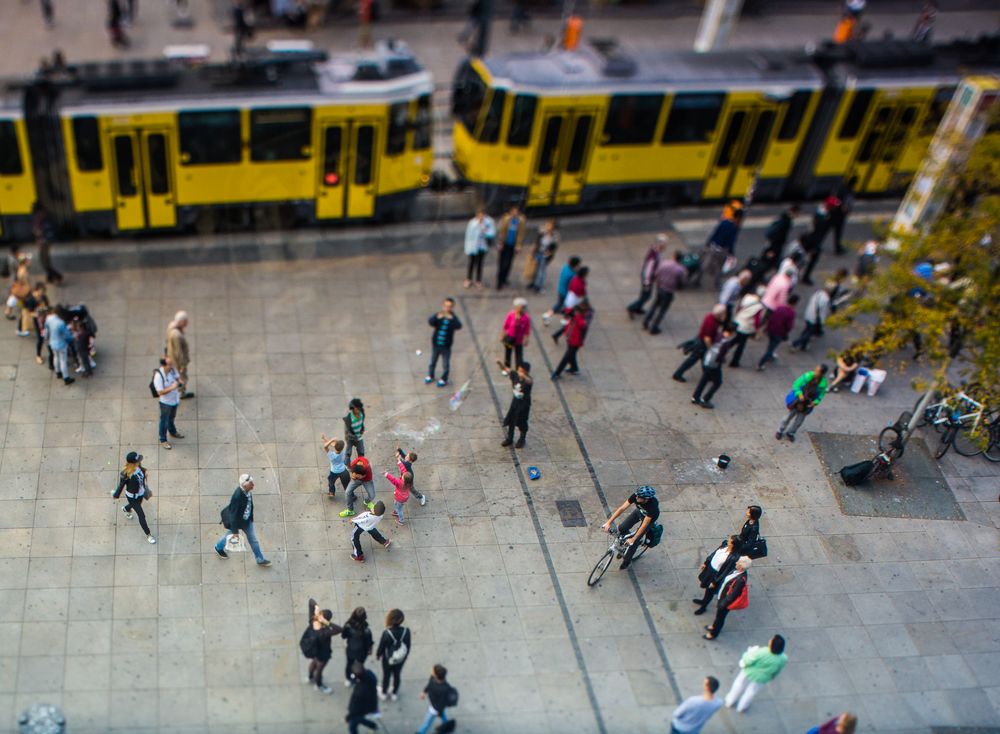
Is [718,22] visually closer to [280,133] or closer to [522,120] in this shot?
[522,120]

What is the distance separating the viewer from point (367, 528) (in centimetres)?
1309

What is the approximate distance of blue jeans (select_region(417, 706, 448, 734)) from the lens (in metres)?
11.2

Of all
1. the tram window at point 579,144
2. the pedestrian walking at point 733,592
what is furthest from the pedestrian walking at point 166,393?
the tram window at point 579,144

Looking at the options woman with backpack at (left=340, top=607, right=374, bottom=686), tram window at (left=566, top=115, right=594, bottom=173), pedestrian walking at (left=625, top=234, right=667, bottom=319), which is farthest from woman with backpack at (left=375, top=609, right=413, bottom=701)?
tram window at (left=566, top=115, right=594, bottom=173)

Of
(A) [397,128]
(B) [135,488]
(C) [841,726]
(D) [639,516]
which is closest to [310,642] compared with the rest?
(B) [135,488]

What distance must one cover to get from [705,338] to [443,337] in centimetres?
421

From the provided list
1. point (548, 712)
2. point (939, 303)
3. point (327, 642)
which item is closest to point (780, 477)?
point (939, 303)

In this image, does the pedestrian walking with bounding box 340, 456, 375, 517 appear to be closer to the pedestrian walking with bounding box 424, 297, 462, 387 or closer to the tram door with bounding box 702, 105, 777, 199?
the pedestrian walking with bounding box 424, 297, 462, 387

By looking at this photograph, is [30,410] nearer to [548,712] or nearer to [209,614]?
[209,614]

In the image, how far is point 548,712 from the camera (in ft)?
39.9

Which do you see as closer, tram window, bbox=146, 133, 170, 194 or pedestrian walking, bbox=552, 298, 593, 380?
pedestrian walking, bbox=552, 298, 593, 380

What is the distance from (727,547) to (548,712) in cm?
302

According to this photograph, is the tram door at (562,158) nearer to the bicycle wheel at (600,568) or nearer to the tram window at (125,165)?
the tram window at (125,165)

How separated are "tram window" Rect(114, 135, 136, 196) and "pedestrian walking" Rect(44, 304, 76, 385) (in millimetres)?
4136
